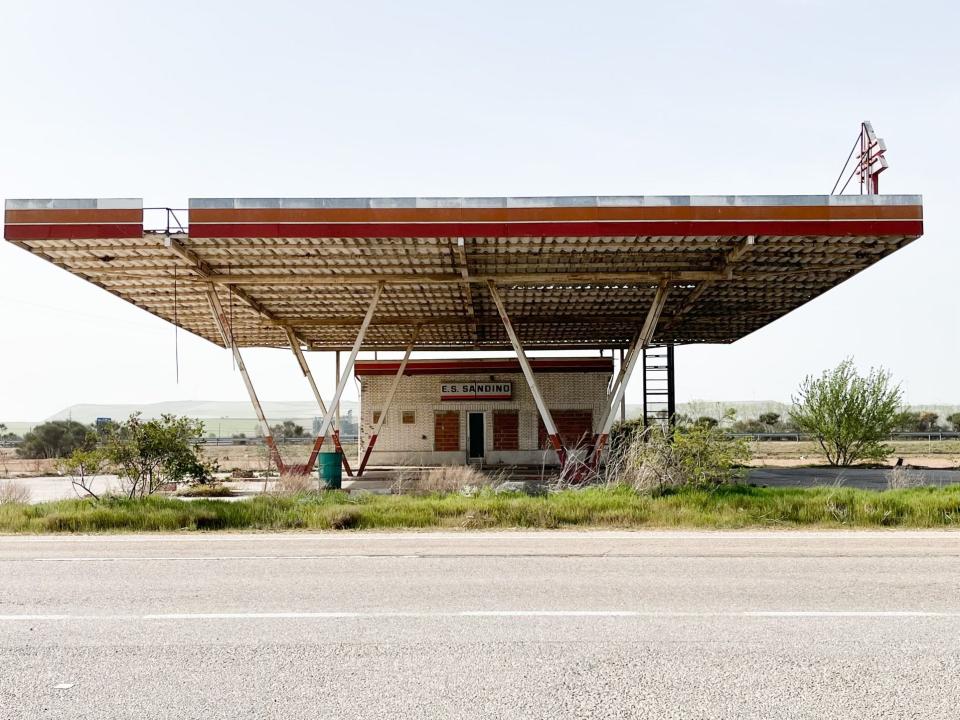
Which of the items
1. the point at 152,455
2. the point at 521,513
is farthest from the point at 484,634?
the point at 152,455

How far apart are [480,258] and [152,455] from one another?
917 centimetres

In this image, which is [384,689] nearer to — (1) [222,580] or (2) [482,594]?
(2) [482,594]

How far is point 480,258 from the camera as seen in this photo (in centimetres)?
2156

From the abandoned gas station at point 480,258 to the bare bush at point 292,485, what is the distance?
7.69 ft

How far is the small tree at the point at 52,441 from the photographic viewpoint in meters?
53.4

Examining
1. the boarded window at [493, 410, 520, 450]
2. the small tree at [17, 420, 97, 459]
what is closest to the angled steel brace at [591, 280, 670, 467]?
the boarded window at [493, 410, 520, 450]

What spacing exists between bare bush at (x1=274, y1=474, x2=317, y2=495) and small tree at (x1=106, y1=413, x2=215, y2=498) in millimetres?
1745

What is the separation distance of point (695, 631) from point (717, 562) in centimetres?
393

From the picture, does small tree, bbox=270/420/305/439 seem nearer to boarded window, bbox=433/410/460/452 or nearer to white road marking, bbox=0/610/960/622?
boarded window, bbox=433/410/460/452

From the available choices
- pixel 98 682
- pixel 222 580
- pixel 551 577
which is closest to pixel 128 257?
pixel 222 580

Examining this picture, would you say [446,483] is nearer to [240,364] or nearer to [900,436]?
[240,364]

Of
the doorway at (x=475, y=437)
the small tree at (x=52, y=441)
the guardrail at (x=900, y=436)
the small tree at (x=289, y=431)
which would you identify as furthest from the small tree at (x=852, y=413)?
the small tree at (x=289, y=431)

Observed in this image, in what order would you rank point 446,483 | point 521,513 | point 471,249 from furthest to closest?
1. point 471,249
2. point 446,483
3. point 521,513

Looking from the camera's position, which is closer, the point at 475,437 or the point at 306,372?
the point at 306,372
